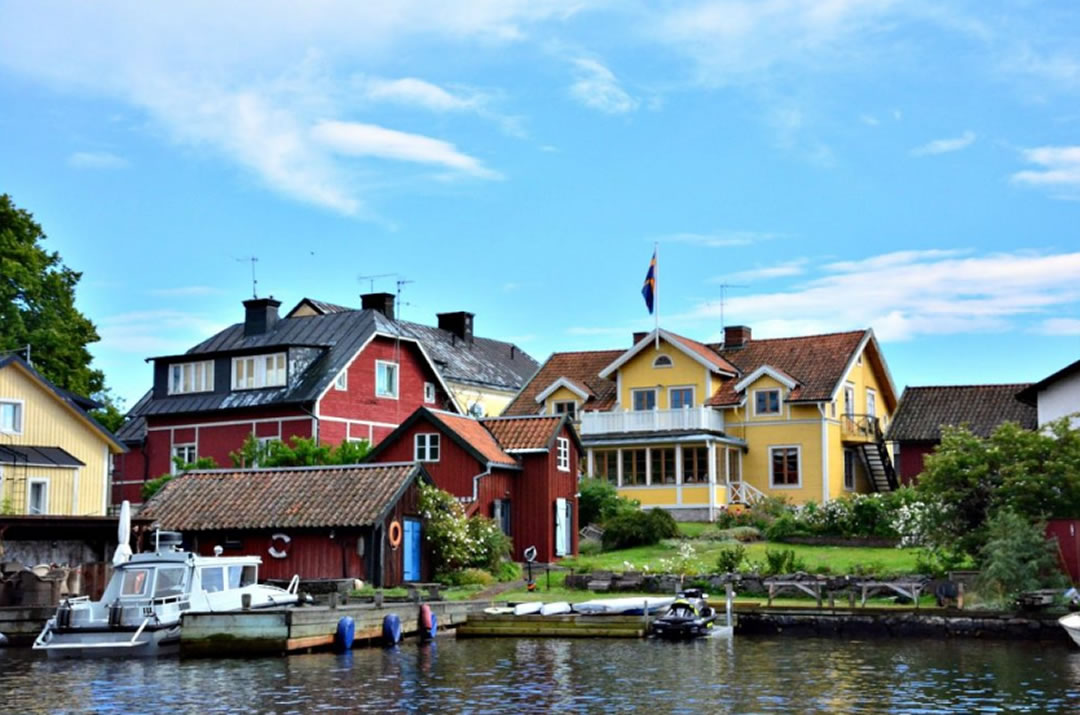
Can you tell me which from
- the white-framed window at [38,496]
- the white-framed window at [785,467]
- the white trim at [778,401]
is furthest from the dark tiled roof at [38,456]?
the white-framed window at [785,467]

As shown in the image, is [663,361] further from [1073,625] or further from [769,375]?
[1073,625]

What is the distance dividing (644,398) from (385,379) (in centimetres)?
1135

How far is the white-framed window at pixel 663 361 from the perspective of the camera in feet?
202

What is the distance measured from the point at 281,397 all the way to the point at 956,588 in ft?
101

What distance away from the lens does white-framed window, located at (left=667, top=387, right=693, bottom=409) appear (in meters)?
61.3

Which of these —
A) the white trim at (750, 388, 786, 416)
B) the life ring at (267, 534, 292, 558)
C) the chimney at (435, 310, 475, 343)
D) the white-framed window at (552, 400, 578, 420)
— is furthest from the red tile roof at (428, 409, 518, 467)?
the chimney at (435, 310, 475, 343)

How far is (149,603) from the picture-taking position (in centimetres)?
3253

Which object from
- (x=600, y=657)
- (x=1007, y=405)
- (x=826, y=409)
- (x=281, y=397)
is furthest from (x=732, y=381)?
(x=600, y=657)

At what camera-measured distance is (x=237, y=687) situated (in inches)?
1025

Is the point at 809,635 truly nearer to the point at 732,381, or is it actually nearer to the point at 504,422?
the point at 504,422

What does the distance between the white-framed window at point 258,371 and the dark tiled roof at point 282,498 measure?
13.9m

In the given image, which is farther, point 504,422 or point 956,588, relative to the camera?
point 504,422

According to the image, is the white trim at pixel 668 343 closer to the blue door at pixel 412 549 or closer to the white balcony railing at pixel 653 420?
the white balcony railing at pixel 653 420

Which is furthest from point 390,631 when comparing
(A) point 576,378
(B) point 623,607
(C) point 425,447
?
(A) point 576,378
